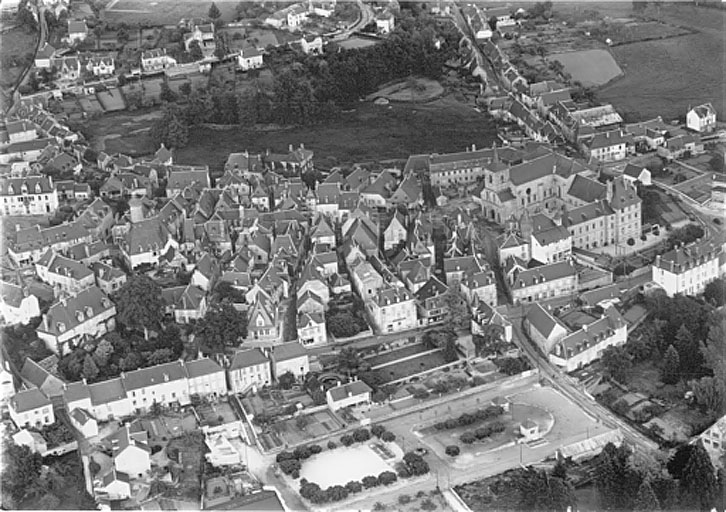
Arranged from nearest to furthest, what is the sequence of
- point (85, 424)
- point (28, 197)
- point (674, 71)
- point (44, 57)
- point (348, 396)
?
point (85, 424), point (348, 396), point (28, 197), point (674, 71), point (44, 57)

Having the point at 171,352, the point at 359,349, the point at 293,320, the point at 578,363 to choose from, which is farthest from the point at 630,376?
the point at 171,352

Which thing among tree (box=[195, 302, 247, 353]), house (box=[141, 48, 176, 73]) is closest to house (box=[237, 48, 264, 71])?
house (box=[141, 48, 176, 73])

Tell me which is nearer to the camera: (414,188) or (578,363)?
(578,363)

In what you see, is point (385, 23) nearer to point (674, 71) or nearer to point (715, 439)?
point (674, 71)

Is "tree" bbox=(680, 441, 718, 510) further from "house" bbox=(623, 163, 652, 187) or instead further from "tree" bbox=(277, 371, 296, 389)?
"house" bbox=(623, 163, 652, 187)

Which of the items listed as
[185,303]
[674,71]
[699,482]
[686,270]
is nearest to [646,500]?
[699,482]

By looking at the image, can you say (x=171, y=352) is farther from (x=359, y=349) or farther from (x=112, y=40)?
(x=112, y=40)

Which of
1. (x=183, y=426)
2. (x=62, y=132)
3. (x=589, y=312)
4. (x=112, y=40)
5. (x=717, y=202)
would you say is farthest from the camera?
(x=112, y=40)

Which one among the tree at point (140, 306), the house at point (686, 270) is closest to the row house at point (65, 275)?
the tree at point (140, 306)

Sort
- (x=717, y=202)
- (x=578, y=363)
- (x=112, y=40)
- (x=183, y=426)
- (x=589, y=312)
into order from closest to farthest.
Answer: (x=183, y=426), (x=578, y=363), (x=589, y=312), (x=717, y=202), (x=112, y=40)
